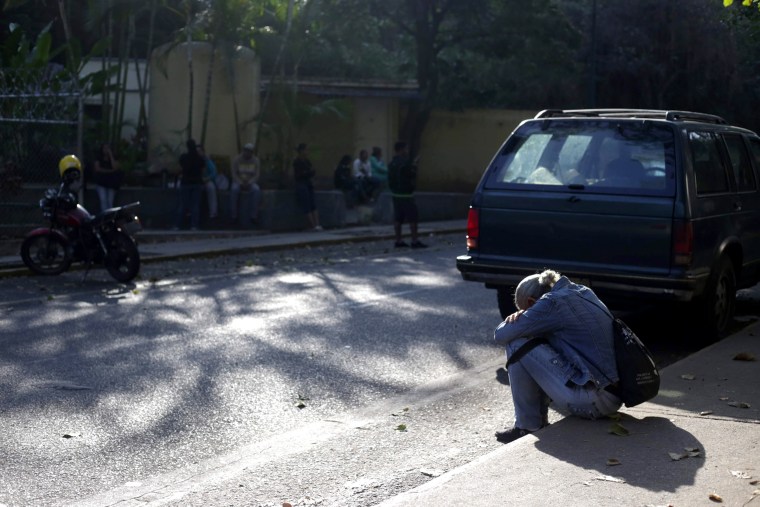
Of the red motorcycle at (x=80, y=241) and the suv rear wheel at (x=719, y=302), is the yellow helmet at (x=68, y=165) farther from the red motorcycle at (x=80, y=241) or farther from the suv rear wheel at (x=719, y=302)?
the suv rear wheel at (x=719, y=302)

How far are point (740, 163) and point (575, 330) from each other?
5033mm

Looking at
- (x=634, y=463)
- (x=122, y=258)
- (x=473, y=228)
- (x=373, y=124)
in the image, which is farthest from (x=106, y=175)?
Answer: (x=634, y=463)

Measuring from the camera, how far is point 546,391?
6922 mm

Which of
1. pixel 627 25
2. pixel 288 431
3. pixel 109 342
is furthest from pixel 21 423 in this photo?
pixel 627 25

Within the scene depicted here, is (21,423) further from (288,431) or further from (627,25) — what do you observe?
(627,25)

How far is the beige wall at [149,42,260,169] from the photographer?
25.7 meters

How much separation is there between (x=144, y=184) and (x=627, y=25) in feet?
59.5

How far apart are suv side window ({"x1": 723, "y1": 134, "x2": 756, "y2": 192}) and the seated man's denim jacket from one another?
4515 mm

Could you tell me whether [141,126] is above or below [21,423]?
above

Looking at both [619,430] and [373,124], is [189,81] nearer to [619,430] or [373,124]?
[373,124]

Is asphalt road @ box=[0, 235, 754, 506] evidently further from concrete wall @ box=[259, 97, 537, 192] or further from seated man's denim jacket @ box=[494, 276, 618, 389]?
concrete wall @ box=[259, 97, 537, 192]

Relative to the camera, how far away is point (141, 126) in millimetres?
26656

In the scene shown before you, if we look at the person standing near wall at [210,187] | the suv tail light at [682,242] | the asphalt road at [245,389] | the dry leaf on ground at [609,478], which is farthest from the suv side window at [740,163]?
the person standing near wall at [210,187]

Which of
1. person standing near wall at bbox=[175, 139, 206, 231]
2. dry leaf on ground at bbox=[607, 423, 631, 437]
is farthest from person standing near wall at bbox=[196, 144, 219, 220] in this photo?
dry leaf on ground at bbox=[607, 423, 631, 437]
